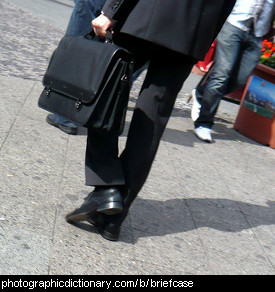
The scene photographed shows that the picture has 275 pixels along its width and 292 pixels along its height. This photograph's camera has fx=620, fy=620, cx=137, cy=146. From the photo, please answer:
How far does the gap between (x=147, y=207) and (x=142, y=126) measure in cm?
83

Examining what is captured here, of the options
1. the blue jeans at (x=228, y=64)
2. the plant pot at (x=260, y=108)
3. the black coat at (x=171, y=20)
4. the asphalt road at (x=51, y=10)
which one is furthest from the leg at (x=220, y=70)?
the asphalt road at (x=51, y=10)

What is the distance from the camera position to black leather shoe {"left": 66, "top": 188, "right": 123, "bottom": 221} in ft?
9.77

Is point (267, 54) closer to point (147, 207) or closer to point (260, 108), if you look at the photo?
point (260, 108)

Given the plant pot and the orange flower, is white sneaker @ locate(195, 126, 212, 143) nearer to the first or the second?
the plant pot

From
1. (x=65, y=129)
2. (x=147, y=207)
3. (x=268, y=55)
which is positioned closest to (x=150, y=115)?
(x=147, y=207)

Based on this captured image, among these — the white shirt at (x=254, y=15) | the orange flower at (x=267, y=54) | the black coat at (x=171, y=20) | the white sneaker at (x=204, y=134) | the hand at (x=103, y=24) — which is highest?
the black coat at (x=171, y=20)

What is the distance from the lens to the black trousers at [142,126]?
2.87 metres

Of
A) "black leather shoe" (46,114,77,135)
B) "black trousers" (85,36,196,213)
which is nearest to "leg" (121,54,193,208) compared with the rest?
"black trousers" (85,36,196,213)

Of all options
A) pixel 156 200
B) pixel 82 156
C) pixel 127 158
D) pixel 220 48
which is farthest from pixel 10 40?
pixel 127 158

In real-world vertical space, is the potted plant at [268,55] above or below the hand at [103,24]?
below

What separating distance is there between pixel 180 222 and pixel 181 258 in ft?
1.52

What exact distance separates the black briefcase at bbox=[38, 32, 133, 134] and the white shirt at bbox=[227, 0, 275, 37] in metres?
2.77

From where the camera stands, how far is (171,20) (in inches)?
107

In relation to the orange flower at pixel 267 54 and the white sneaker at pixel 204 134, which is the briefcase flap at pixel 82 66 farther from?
the orange flower at pixel 267 54
